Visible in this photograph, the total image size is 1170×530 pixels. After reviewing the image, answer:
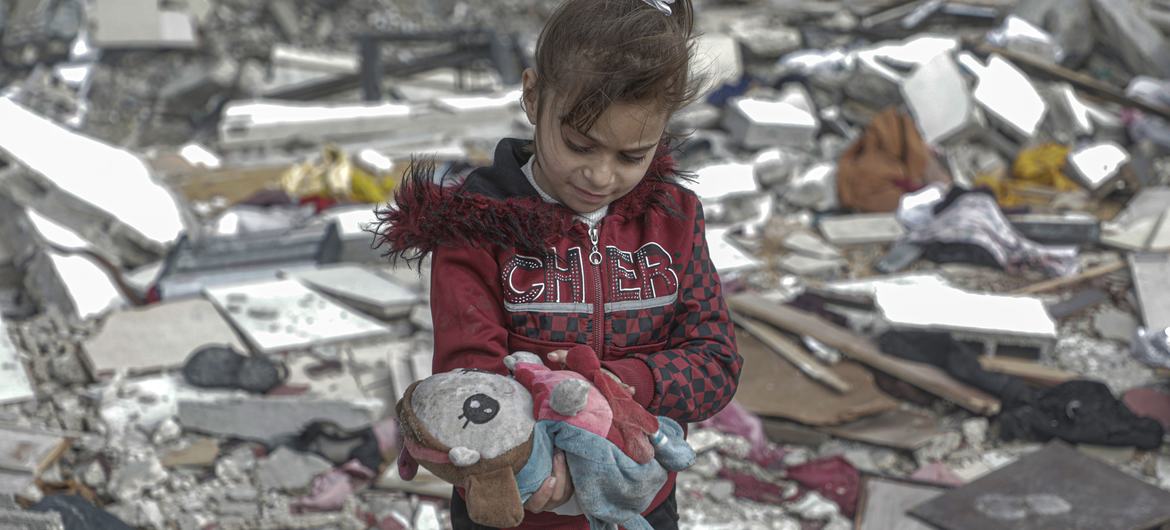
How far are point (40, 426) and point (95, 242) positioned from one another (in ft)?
6.39

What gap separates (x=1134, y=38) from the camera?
9.49m

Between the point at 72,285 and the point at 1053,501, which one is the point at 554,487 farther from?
the point at 72,285

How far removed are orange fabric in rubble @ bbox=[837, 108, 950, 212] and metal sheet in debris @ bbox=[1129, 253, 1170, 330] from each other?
1643mm

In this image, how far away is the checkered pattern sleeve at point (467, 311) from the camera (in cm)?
175

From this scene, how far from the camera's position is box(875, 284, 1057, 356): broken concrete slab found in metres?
5.00

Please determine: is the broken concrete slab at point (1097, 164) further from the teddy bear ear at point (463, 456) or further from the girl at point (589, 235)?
the teddy bear ear at point (463, 456)

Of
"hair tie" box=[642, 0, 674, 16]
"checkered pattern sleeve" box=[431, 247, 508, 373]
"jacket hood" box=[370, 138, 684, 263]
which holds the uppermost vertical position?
"hair tie" box=[642, 0, 674, 16]

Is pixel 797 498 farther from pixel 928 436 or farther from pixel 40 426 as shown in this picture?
pixel 40 426

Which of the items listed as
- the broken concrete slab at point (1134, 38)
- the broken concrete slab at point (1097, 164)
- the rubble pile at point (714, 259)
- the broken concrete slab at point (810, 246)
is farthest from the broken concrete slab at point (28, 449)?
the broken concrete slab at point (1134, 38)

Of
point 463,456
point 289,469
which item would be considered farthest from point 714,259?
point 463,456

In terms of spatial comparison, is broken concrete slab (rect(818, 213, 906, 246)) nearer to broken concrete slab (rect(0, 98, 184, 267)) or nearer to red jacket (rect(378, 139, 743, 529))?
broken concrete slab (rect(0, 98, 184, 267))

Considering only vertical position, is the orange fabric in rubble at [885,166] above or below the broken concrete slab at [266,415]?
below

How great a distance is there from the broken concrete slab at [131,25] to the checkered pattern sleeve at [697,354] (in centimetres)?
931

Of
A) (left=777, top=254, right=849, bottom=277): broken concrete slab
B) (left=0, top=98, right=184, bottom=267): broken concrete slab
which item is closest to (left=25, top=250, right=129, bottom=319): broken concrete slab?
(left=0, top=98, right=184, bottom=267): broken concrete slab
